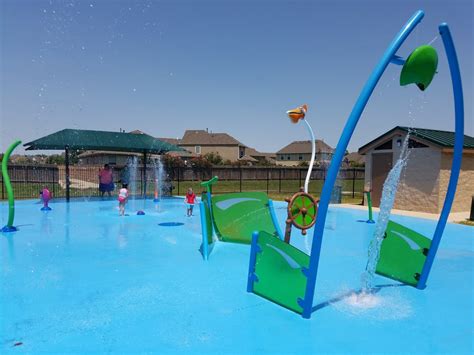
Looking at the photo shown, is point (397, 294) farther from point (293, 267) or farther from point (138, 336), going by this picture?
point (138, 336)

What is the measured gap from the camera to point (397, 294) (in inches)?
217

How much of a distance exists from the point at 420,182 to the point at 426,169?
0.58 meters

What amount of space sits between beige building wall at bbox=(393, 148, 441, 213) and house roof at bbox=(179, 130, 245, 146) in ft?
172

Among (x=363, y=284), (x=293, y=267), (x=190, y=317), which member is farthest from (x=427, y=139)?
(x=190, y=317)

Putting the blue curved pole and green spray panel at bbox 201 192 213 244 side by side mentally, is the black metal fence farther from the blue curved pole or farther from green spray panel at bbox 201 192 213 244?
the blue curved pole

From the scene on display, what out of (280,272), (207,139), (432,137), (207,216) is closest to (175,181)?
(432,137)

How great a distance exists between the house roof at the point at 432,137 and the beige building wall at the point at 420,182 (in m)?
0.38

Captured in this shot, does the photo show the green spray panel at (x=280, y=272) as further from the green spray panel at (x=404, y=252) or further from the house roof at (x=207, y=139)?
the house roof at (x=207, y=139)

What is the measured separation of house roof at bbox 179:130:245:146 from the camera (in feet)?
221

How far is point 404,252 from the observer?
6.03 metres

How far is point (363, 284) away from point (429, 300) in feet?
3.14

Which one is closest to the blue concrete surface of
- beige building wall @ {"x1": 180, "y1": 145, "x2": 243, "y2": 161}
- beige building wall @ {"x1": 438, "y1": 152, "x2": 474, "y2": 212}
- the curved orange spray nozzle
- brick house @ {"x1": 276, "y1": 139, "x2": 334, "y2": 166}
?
the curved orange spray nozzle

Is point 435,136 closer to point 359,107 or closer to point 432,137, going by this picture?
point 432,137

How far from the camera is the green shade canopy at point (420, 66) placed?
435 cm
